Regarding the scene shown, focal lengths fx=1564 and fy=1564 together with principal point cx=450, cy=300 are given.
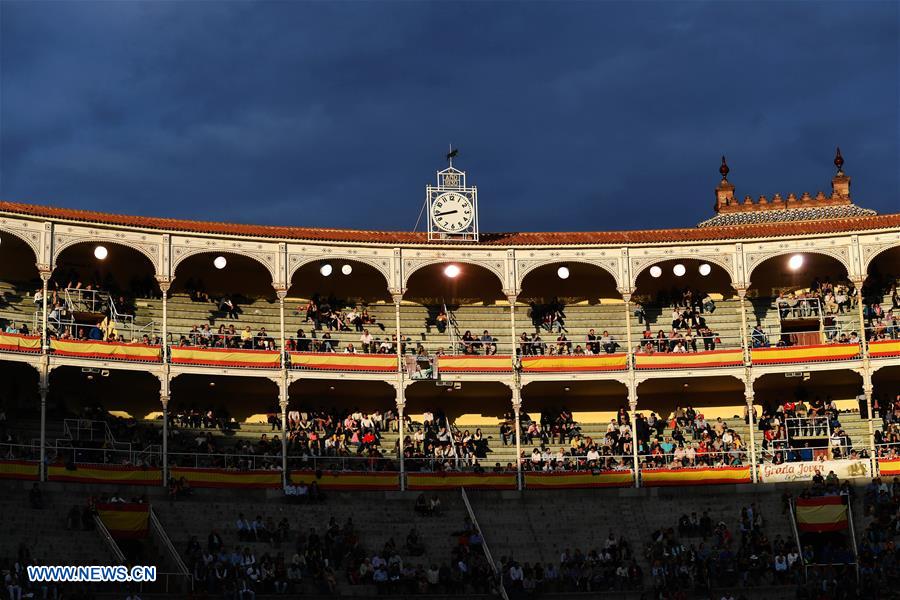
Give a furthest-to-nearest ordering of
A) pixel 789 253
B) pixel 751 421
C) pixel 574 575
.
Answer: pixel 789 253 → pixel 751 421 → pixel 574 575

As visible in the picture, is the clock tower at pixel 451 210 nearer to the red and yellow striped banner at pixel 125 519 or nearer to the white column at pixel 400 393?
the white column at pixel 400 393

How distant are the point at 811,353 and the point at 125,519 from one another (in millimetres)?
26237

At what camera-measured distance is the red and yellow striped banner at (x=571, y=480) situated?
57375mm

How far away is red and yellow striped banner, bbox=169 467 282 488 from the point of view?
54.4 meters

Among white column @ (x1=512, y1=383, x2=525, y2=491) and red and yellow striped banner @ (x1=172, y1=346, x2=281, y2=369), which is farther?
white column @ (x1=512, y1=383, x2=525, y2=491)

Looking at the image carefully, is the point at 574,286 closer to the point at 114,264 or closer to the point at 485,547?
the point at 485,547

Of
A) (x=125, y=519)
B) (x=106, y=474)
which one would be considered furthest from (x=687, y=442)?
(x=125, y=519)

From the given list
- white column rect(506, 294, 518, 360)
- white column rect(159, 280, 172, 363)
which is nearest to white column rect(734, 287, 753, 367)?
white column rect(506, 294, 518, 360)

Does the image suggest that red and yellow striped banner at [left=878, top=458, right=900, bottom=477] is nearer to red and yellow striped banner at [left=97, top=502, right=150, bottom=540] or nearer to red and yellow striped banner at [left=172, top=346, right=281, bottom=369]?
red and yellow striped banner at [left=172, top=346, right=281, bottom=369]

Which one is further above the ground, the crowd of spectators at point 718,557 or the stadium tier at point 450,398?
the stadium tier at point 450,398

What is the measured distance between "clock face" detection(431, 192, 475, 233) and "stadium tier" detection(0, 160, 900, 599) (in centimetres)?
29

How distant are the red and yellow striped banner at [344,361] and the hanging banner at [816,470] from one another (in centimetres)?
1466

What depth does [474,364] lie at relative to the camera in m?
59.8

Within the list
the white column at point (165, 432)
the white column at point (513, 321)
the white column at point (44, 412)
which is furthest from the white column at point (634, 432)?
the white column at point (44, 412)
